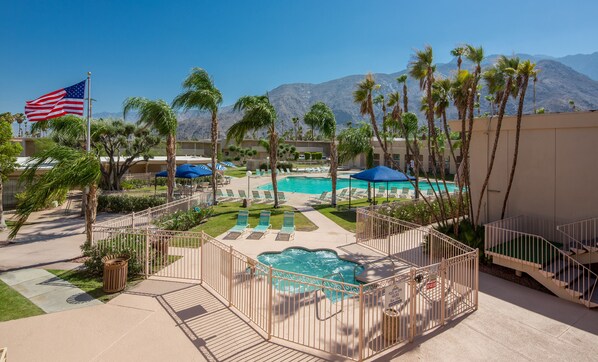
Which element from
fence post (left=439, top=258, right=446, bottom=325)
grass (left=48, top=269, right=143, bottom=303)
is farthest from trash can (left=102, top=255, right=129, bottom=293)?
fence post (left=439, top=258, right=446, bottom=325)

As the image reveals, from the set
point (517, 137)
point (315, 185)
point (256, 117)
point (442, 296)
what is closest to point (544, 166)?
point (517, 137)

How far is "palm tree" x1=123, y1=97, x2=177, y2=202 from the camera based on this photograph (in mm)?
16891

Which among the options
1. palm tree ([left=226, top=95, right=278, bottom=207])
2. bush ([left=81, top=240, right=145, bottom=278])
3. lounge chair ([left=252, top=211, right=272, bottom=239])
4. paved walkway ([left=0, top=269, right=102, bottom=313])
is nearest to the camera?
paved walkway ([left=0, top=269, right=102, bottom=313])

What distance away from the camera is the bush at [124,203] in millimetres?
18562

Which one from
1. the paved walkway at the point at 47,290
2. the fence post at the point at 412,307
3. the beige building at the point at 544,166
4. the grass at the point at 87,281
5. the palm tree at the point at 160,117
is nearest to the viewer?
the fence post at the point at 412,307

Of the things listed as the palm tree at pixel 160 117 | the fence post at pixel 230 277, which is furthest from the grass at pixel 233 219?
the fence post at pixel 230 277

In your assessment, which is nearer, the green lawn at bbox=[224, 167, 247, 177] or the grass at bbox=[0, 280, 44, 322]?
the grass at bbox=[0, 280, 44, 322]

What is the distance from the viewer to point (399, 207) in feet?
48.5

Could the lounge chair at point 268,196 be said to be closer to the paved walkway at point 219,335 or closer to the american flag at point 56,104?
the american flag at point 56,104

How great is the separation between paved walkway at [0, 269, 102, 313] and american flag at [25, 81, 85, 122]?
18.9 feet

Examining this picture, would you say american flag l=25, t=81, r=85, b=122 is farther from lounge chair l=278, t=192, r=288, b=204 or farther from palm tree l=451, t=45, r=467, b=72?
palm tree l=451, t=45, r=467, b=72

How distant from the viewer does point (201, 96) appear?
744 inches

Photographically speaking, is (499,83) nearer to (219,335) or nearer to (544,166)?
(544,166)

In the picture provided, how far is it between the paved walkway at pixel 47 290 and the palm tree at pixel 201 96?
11639 millimetres
